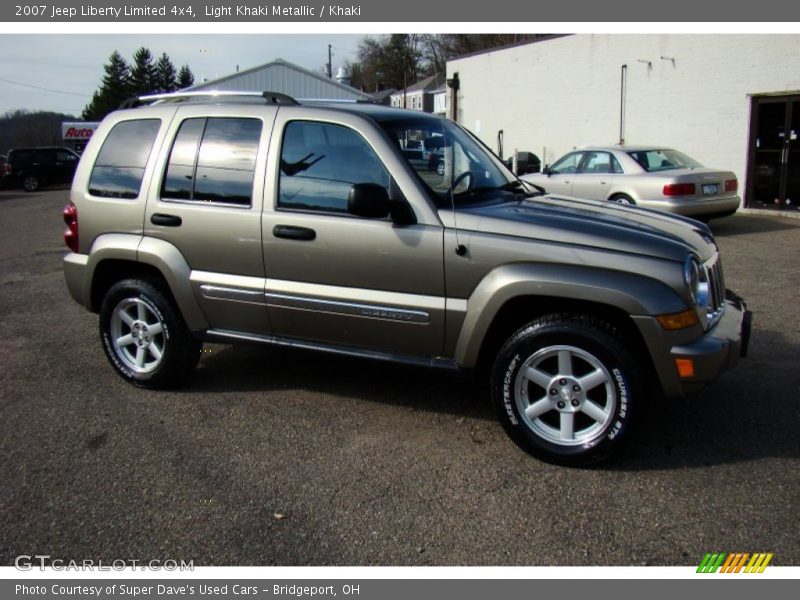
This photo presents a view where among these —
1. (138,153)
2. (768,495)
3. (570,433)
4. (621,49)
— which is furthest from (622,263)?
(621,49)

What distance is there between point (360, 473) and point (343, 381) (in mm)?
1417

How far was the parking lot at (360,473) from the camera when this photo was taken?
3.13m

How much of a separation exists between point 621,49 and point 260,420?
1694cm

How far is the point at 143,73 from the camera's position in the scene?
7825 cm

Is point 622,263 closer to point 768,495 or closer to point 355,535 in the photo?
point 768,495

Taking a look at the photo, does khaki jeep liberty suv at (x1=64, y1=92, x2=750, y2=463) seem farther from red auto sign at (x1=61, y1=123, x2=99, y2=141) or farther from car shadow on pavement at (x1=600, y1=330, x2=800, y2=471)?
red auto sign at (x1=61, y1=123, x2=99, y2=141)

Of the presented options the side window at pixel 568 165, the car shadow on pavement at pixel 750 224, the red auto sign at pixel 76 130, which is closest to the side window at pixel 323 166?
the side window at pixel 568 165

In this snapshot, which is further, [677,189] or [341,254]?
[677,189]

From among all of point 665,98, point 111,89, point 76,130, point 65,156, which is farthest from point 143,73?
point 665,98

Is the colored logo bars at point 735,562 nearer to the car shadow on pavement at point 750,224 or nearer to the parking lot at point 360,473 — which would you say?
the parking lot at point 360,473

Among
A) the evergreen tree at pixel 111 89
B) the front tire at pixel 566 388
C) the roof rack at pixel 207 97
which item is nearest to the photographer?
the front tire at pixel 566 388

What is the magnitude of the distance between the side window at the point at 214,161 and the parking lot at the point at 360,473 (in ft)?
4.33

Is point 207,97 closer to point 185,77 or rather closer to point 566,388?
point 566,388
